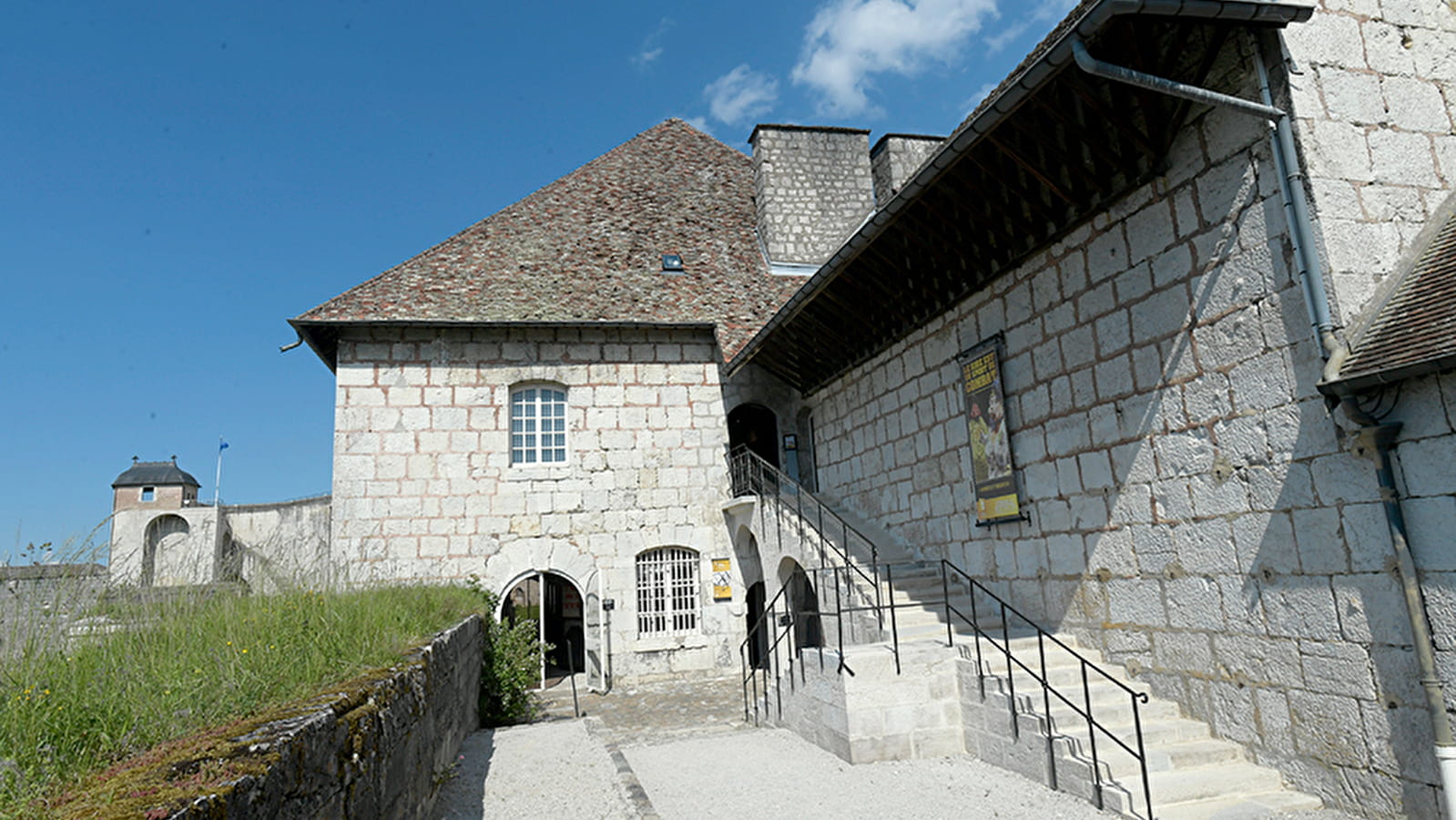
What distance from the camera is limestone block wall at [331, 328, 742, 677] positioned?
13.0 metres

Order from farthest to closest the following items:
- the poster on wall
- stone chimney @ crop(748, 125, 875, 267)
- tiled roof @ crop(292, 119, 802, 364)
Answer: stone chimney @ crop(748, 125, 875, 267)
tiled roof @ crop(292, 119, 802, 364)
the poster on wall

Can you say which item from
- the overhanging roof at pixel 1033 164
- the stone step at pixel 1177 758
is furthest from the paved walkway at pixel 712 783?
the overhanging roof at pixel 1033 164

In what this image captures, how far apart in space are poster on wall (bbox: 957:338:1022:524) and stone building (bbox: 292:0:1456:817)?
3.8 inches

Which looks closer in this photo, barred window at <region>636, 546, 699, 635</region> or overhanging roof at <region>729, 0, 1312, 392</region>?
overhanging roof at <region>729, 0, 1312, 392</region>

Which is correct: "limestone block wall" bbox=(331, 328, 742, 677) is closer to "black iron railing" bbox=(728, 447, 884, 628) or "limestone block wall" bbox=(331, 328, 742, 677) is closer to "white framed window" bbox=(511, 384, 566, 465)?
"white framed window" bbox=(511, 384, 566, 465)

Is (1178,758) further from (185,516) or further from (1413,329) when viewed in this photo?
(185,516)

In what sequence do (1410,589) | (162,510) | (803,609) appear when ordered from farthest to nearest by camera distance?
1. (162,510)
2. (803,609)
3. (1410,589)

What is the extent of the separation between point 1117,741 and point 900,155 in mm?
12922

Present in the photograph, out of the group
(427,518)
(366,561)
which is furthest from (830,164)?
(366,561)

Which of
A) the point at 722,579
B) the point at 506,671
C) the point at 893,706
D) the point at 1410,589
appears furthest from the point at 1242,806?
the point at 722,579

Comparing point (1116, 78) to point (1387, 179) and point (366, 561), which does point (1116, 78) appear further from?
point (366, 561)

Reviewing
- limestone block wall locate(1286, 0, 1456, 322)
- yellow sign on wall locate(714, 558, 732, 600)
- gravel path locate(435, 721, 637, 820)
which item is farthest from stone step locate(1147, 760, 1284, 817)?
yellow sign on wall locate(714, 558, 732, 600)

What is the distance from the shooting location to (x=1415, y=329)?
464 cm

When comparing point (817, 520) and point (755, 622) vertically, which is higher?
point (817, 520)
